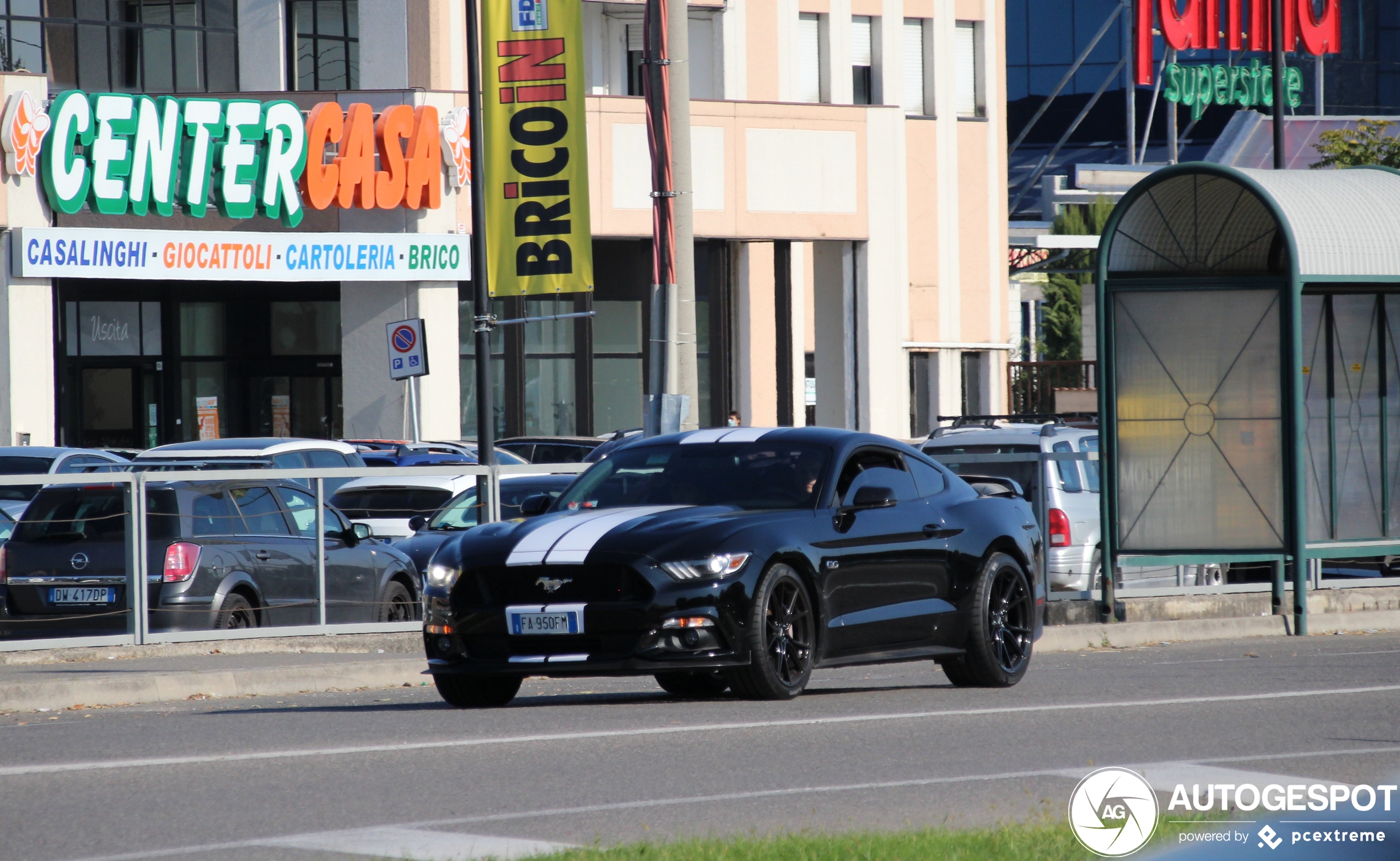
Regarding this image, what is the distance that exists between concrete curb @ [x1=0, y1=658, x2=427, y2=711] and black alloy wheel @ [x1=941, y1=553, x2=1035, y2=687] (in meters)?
3.69

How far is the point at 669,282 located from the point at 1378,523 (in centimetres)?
695

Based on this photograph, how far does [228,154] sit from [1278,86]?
1658 cm

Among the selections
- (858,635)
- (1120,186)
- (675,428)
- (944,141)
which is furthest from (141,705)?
(1120,186)

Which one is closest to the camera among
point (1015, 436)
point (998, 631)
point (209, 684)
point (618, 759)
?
point (618, 759)

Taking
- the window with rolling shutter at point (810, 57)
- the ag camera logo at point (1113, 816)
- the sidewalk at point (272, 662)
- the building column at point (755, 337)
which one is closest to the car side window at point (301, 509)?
the sidewalk at point (272, 662)

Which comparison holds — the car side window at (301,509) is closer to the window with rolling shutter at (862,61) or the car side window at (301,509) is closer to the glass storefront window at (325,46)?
the glass storefront window at (325,46)

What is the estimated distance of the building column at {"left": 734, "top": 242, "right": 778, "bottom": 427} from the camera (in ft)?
132

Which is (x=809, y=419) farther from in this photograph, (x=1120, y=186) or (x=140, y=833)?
(x=140, y=833)

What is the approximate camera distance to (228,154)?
33.7 m

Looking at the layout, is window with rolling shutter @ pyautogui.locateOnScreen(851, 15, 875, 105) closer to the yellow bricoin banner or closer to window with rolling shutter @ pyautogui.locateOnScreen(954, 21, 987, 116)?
window with rolling shutter @ pyautogui.locateOnScreen(954, 21, 987, 116)

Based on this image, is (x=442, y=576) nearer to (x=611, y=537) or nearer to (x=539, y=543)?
(x=539, y=543)

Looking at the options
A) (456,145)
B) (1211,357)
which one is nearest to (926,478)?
(1211,357)

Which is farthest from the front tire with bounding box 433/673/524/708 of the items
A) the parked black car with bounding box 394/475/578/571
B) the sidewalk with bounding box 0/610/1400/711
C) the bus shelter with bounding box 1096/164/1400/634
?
the bus shelter with bounding box 1096/164/1400/634

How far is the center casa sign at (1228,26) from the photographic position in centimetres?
5506
